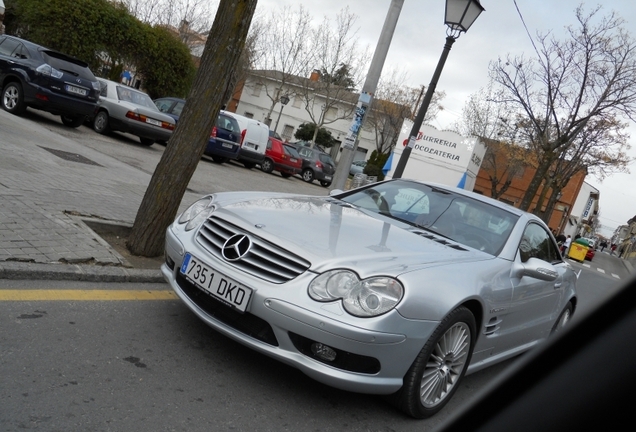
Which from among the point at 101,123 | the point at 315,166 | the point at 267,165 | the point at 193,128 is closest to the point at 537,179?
the point at 315,166

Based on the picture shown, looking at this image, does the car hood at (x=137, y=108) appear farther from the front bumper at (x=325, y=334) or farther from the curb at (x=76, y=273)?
the front bumper at (x=325, y=334)

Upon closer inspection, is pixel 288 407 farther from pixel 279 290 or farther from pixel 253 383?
pixel 279 290

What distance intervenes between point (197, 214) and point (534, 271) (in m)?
2.42

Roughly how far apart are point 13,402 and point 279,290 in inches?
54.1

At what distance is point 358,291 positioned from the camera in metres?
3.19

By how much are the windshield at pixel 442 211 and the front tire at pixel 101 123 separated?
11.8 metres

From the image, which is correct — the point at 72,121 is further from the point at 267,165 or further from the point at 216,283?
the point at 216,283

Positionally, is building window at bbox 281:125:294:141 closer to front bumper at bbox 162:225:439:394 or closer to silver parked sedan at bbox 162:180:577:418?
silver parked sedan at bbox 162:180:577:418

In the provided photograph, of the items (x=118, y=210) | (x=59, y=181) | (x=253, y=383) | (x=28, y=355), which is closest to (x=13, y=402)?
(x=28, y=355)

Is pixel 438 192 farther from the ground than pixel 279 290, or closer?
farther from the ground

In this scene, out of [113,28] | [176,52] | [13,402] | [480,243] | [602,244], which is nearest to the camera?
[13,402]

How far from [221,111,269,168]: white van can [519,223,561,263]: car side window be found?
14.8 metres

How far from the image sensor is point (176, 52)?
28.6 m

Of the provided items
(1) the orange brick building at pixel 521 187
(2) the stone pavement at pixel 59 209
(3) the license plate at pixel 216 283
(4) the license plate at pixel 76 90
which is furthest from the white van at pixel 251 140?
(1) the orange brick building at pixel 521 187
